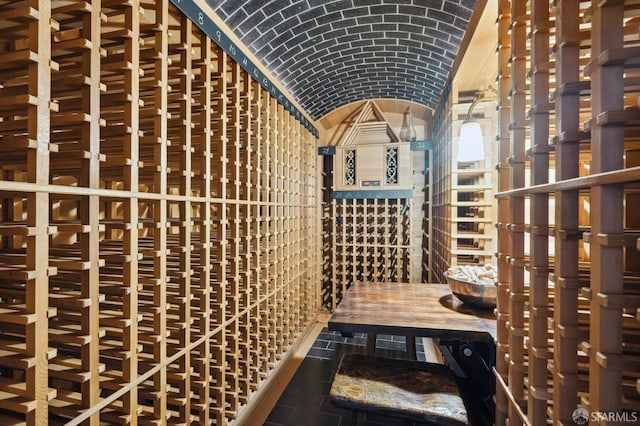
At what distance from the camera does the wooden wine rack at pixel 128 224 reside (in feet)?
3.27

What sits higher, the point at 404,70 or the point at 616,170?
the point at 404,70

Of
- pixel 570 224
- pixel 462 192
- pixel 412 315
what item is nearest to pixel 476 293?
pixel 412 315

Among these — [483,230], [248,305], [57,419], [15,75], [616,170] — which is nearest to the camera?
[616,170]

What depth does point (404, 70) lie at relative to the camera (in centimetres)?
350

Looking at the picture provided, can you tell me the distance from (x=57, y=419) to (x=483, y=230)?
294 centimetres

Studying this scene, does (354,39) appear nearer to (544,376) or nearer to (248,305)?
(248,305)

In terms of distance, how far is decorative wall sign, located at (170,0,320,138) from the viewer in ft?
5.44

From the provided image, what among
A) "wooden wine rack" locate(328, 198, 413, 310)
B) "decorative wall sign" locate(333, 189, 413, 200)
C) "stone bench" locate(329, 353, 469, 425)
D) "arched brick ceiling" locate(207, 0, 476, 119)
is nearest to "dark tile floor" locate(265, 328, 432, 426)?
"stone bench" locate(329, 353, 469, 425)

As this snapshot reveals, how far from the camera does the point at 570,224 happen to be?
897mm

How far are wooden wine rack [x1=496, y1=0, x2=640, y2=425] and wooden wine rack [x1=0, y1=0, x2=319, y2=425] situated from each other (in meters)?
1.50

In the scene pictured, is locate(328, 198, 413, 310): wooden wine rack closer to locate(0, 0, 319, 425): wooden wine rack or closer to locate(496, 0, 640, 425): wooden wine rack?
locate(0, 0, 319, 425): wooden wine rack

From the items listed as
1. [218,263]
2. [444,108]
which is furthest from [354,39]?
[218,263]

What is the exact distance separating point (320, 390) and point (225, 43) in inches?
111

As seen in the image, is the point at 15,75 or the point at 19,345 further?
the point at 15,75
